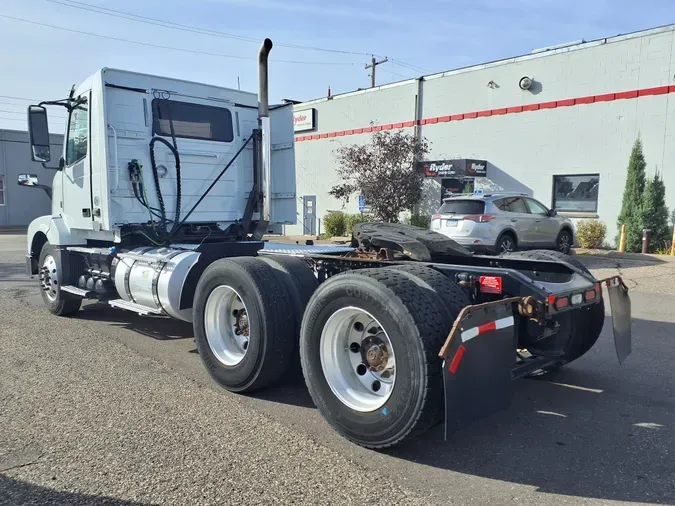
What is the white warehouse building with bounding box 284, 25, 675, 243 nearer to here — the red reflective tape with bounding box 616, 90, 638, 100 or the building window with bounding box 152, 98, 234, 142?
the red reflective tape with bounding box 616, 90, 638, 100

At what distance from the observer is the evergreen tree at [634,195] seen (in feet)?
53.9

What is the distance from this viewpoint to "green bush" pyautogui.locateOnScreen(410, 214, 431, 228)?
2155 centimetres

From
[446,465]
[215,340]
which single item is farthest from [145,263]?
[446,465]

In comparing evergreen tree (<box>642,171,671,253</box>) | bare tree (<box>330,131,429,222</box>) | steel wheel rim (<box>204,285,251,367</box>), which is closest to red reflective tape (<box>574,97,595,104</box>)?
evergreen tree (<box>642,171,671,253</box>)

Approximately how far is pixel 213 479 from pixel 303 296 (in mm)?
1716

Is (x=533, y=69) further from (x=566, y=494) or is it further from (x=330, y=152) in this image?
(x=566, y=494)

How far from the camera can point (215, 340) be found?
5.10 meters

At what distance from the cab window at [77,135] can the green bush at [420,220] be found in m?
15.3

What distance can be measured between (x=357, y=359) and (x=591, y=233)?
1542cm

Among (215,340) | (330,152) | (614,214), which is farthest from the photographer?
(330,152)

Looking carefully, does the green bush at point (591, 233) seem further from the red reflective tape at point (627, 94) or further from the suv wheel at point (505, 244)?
the suv wheel at point (505, 244)

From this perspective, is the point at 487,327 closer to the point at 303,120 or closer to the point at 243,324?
the point at 243,324

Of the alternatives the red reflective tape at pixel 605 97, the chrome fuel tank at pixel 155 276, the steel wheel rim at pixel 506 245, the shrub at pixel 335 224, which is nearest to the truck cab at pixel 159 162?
the chrome fuel tank at pixel 155 276

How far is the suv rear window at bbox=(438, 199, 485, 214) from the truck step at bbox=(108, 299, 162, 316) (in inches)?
360
